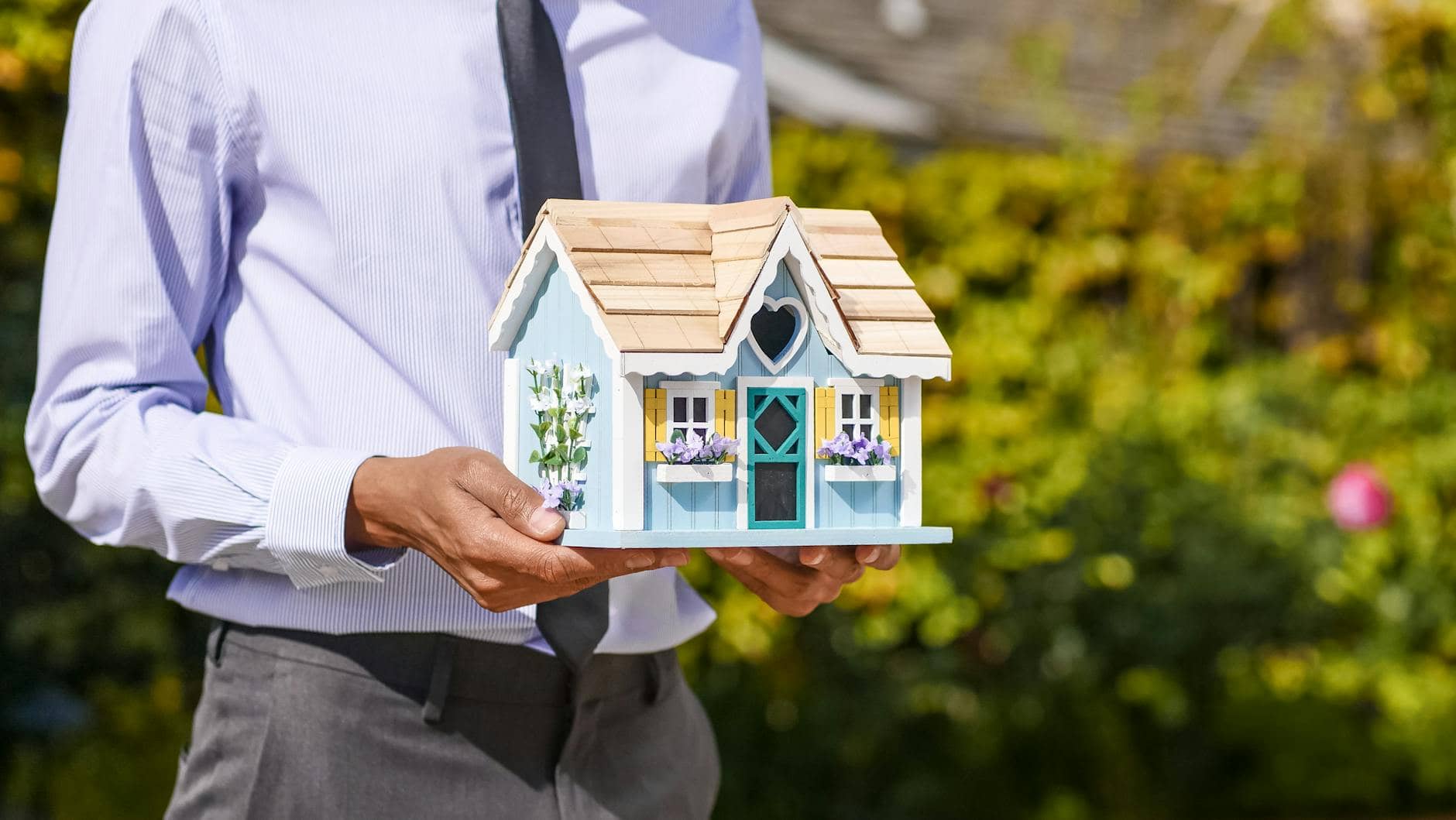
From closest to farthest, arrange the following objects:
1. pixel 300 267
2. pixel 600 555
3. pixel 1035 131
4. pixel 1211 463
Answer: pixel 600 555 → pixel 300 267 → pixel 1211 463 → pixel 1035 131

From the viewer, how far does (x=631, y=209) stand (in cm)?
170

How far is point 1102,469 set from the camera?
518 cm

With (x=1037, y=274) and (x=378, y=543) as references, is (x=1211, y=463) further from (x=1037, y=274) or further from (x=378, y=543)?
(x=378, y=543)

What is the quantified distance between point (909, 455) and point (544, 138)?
61 centimetres

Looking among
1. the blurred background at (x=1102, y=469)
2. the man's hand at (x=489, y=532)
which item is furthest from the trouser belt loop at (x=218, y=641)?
the blurred background at (x=1102, y=469)

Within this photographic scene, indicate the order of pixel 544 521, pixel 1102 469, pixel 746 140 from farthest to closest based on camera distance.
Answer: pixel 1102 469, pixel 746 140, pixel 544 521

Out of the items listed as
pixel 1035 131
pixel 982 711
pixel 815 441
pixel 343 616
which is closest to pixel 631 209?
pixel 815 441

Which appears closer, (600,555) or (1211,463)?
(600,555)

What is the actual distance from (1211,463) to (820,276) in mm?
4345

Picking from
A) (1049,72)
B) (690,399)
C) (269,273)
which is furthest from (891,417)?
(1049,72)

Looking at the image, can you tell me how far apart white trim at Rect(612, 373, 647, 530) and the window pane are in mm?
145

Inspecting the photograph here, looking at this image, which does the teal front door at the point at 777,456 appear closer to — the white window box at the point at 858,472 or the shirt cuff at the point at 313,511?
the white window box at the point at 858,472

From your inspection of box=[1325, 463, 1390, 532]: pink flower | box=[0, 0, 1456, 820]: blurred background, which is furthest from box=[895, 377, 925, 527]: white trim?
box=[1325, 463, 1390, 532]: pink flower

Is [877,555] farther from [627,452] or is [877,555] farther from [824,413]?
[627,452]
